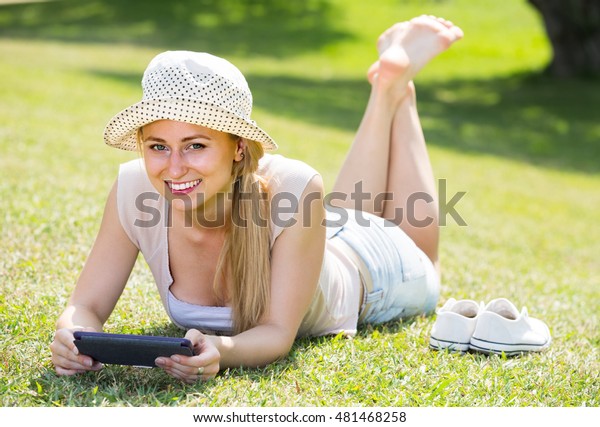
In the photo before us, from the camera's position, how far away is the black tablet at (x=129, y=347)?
3211mm

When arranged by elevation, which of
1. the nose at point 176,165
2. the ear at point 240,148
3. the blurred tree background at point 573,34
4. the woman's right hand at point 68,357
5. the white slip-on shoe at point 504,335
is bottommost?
the white slip-on shoe at point 504,335

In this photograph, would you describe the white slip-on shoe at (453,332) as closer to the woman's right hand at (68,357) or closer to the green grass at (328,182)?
the green grass at (328,182)

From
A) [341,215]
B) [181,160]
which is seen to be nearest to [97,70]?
[341,215]

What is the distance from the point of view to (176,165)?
347 cm

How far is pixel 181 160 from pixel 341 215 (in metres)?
1.62

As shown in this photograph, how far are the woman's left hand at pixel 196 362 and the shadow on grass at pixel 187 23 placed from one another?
21.6 m

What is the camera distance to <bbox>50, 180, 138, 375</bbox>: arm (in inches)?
144

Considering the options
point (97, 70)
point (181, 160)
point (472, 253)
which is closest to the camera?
point (181, 160)

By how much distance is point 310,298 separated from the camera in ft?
12.5

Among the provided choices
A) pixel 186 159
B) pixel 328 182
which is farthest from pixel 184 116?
pixel 328 182

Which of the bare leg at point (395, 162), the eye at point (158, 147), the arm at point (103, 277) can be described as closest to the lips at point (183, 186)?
the eye at point (158, 147)

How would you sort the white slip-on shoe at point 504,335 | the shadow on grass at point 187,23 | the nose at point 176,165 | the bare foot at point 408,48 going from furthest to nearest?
the shadow on grass at point 187,23, the bare foot at point 408,48, the white slip-on shoe at point 504,335, the nose at point 176,165
